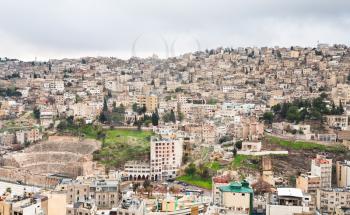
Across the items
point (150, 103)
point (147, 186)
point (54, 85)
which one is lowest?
point (147, 186)

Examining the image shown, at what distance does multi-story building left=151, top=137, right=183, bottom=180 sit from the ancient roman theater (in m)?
2.19

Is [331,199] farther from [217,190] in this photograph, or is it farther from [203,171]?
[203,171]

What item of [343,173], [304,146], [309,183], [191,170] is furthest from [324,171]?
[304,146]

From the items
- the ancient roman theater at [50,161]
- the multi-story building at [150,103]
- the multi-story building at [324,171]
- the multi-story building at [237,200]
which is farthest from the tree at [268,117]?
the multi-story building at [237,200]

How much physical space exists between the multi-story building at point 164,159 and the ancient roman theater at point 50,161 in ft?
7.18

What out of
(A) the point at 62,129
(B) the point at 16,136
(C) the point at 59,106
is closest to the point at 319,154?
(A) the point at 62,129

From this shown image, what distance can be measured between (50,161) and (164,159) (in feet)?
17.6

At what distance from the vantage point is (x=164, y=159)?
2214 centimetres

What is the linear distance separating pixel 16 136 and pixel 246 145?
35.3 feet

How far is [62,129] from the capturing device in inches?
1106

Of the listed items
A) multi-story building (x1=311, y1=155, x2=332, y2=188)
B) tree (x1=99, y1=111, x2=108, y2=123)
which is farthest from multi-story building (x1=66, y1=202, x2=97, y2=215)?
tree (x1=99, y1=111, x2=108, y2=123)

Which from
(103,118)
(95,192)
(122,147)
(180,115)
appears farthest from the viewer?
(180,115)

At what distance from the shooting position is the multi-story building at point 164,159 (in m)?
22.0

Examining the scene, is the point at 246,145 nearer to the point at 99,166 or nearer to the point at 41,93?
the point at 99,166
